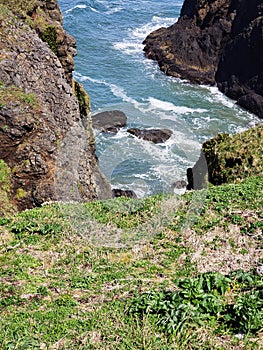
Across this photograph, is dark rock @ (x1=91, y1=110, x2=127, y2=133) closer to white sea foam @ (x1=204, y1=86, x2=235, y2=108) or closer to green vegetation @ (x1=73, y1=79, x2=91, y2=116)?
green vegetation @ (x1=73, y1=79, x2=91, y2=116)

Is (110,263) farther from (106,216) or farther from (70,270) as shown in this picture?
(106,216)

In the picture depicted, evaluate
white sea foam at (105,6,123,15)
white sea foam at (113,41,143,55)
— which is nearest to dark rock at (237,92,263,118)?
white sea foam at (113,41,143,55)

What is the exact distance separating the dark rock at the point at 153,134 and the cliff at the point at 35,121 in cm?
1321

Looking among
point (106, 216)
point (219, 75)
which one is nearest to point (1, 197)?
point (106, 216)

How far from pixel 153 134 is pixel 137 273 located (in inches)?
1152

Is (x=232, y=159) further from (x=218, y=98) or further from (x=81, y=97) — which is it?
(x=218, y=98)

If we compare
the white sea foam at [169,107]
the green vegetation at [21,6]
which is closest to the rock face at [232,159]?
the green vegetation at [21,6]

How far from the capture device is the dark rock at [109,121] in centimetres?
3925

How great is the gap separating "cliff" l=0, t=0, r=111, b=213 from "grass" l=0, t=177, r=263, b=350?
15.9ft

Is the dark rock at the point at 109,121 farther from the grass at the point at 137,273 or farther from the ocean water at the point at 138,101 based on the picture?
the grass at the point at 137,273

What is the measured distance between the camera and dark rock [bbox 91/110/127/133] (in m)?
39.2

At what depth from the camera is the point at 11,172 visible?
1861cm

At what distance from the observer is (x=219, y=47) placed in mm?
54656

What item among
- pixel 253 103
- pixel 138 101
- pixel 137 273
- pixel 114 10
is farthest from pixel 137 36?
pixel 137 273
